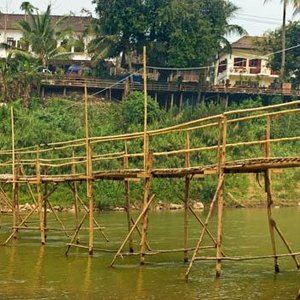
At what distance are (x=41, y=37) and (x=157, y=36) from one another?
757 centimetres

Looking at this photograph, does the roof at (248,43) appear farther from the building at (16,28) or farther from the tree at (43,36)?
the tree at (43,36)

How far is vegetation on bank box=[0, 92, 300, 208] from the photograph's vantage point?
136 ft

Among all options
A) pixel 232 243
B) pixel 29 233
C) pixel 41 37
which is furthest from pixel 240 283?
pixel 41 37

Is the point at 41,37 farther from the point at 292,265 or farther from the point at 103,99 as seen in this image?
the point at 292,265

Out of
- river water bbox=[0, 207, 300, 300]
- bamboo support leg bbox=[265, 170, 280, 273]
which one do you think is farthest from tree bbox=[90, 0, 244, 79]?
bamboo support leg bbox=[265, 170, 280, 273]

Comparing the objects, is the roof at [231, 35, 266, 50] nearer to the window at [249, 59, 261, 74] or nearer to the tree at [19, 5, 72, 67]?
the window at [249, 59, 261, 74]

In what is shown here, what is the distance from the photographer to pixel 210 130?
45.8m

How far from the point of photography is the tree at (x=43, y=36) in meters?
50.4

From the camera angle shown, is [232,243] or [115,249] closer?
[115,249]

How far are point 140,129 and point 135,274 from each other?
29.7m

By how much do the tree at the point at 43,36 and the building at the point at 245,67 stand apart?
14705 millimetres

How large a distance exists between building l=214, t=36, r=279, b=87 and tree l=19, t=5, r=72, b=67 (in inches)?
579

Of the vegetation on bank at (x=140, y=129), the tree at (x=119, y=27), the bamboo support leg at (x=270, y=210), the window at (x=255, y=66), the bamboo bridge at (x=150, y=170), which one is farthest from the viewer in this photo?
the window at (x=255, y=66)

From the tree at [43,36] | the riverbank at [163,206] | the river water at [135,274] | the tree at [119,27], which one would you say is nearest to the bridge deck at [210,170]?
the river water at [135,274]
